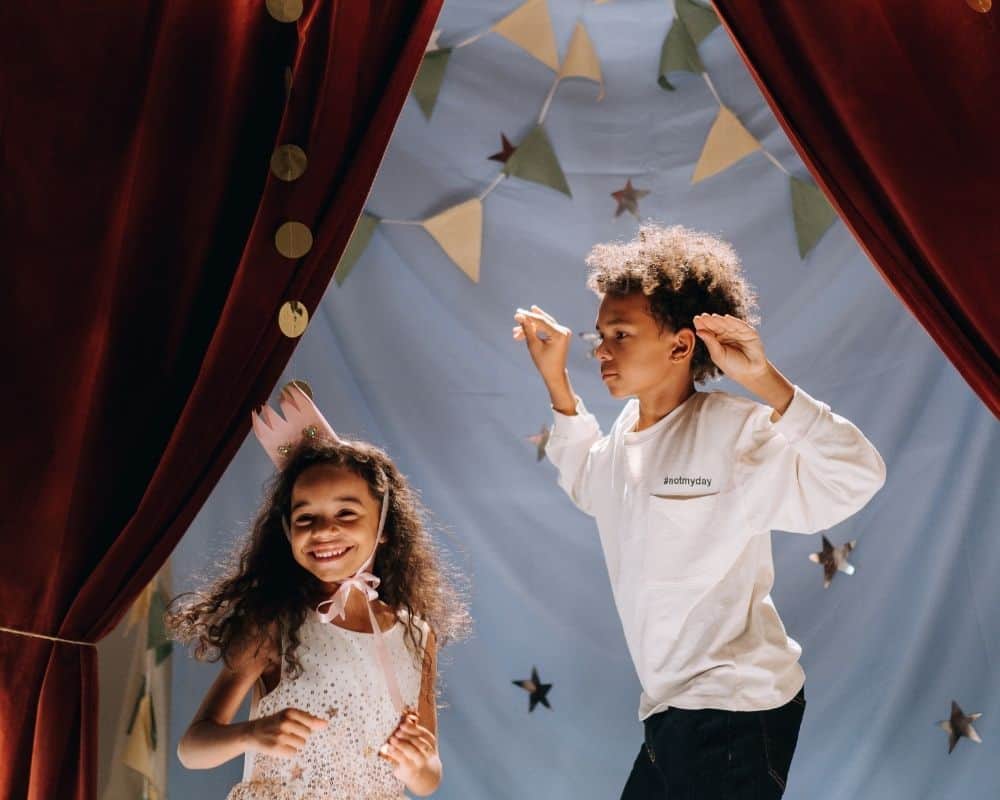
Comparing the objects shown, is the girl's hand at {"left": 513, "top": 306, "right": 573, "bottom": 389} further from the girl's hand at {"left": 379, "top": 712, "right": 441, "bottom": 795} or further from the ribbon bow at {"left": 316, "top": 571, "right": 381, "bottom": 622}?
the girl's hand at {"left": 379, "top": 712, "right": 441, "bottom": 795}

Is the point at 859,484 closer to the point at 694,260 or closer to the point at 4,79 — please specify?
the point at 694,260

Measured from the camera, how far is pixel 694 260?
7.88 ft

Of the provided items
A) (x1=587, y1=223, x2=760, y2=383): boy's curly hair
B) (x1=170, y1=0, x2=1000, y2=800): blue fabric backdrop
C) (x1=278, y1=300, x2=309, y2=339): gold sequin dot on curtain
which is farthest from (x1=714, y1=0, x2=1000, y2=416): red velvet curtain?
(x1=170, y1=0, x2=1000, y2=800): blue fabric backdrop

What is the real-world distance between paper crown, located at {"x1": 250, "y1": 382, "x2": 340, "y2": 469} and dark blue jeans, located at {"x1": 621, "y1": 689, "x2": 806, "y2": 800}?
78cm

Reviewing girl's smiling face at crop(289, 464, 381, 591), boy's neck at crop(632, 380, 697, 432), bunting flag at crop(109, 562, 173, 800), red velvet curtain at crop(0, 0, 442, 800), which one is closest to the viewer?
red velvet curtain at crop(0, 0, 442, 800)

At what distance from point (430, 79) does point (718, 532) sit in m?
1.37

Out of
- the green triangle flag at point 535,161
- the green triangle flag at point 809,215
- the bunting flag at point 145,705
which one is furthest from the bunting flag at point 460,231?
the bunting flag at point 145,705

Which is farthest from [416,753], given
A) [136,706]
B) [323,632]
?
[136,706]

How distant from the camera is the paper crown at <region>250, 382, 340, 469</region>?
2.23 m

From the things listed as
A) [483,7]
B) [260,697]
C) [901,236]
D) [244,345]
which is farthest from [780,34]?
[260,697]

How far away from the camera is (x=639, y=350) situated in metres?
2.36

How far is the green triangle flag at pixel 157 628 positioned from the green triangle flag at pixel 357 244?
0.82 meters

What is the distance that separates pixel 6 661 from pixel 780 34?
4.91 feet

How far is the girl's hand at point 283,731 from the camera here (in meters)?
2.04
